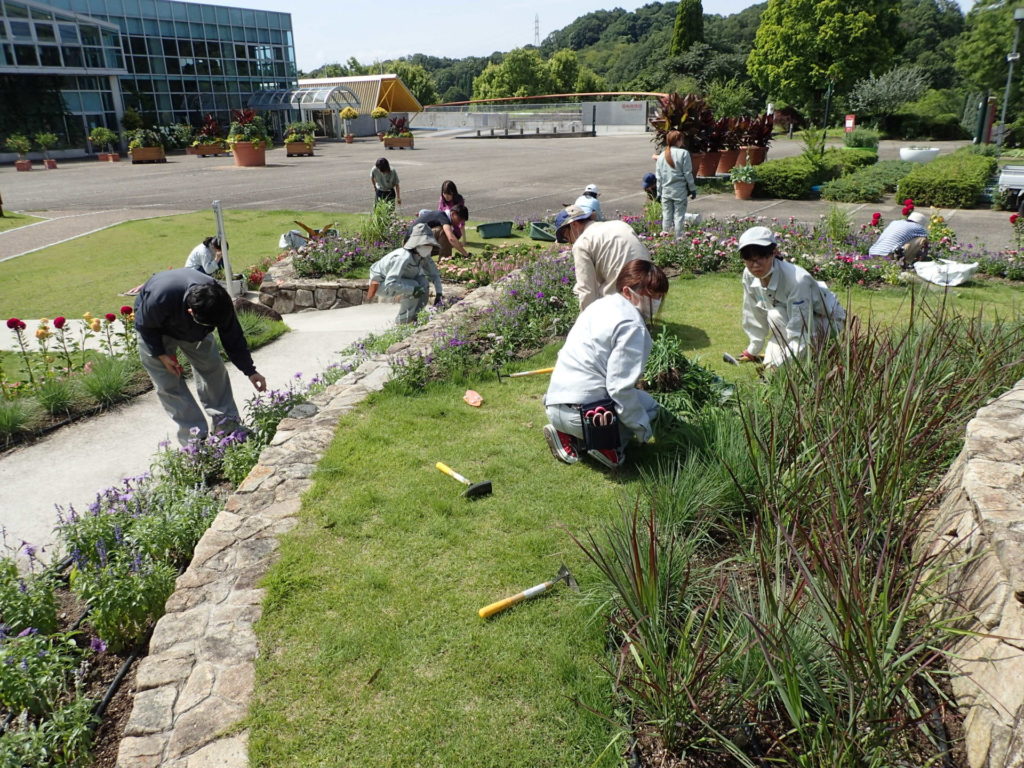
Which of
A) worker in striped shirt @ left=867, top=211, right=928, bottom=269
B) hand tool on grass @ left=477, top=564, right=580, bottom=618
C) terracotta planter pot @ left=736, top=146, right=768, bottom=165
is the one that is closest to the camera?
hand tool on grass @ left=477, top=564, right=580, bottom=618

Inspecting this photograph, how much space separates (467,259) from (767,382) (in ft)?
23.7

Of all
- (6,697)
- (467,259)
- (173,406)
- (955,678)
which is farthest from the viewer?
(467,259)

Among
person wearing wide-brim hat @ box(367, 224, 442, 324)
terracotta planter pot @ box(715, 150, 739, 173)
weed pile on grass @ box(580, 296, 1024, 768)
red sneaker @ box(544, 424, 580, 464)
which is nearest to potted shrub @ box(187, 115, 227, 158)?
terracotta planter pot @ box(715, 150, 739, 173)

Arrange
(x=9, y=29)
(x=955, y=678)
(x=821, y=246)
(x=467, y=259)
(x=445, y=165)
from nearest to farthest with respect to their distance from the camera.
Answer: (x=955, y=678)
(x=821, y=246)
(x=467, y=259)
(x=445, y=165)
(x=9, y=29)

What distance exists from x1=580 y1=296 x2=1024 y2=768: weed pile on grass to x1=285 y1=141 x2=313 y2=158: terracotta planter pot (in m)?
31.0

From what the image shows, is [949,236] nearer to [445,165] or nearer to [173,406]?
[173,406]

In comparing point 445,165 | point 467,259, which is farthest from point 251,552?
point 445,165

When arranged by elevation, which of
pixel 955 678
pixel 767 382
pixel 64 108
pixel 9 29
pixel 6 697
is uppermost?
pixel 9 29

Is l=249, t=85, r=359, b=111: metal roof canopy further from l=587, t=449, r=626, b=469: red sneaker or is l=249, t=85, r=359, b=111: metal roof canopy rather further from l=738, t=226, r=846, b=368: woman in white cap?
l=587, t=449, r=626, b=469: red sneaker

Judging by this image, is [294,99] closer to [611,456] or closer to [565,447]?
[565,447]

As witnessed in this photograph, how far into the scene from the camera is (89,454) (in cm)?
600

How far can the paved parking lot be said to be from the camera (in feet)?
50.9

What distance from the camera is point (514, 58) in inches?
2933

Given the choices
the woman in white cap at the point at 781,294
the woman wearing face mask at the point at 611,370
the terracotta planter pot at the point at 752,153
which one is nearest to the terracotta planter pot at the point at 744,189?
the terracotta planter pot at the point at 752,153
